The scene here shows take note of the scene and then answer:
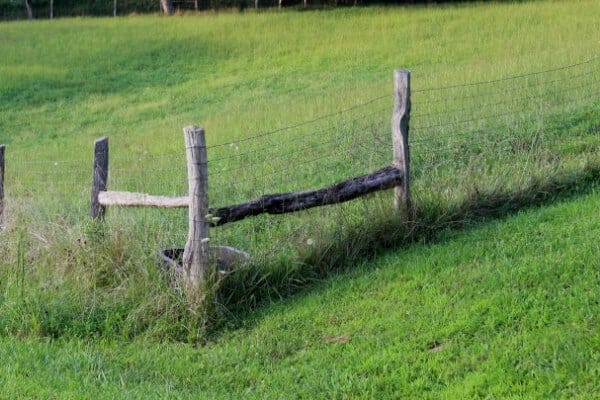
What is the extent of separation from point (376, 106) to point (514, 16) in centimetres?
1314

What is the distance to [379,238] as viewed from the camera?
26.6 ft

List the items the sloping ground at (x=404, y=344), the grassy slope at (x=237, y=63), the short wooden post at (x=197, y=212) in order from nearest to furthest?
1. the sloping ground at (x=404, y=344)
2. the short wooden post at (x=197, y=212)
3. the grassy slope at (x=237, y=63)

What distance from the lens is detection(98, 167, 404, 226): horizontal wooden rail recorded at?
7324mm

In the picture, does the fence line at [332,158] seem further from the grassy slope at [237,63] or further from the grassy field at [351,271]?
the grassy slope at [237,63]

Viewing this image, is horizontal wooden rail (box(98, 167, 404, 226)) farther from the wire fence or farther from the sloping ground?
the sloping ground

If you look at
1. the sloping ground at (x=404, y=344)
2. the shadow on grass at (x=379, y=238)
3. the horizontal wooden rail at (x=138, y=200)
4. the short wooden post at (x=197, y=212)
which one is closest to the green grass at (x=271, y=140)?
the shadow on grass at (x=379, y=238)

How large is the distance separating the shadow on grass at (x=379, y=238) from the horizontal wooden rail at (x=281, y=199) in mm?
340

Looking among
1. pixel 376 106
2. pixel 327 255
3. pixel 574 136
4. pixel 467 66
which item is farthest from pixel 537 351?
pixel 467 66

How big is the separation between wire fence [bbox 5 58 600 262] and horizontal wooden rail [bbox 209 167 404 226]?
195 mm

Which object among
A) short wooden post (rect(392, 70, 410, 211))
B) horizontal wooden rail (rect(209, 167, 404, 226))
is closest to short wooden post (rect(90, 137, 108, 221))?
horizontal wooden rail (rect(209, 167, 404, 226))

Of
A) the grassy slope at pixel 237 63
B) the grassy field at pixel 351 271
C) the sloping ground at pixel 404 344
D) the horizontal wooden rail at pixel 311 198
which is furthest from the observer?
the grassy slope at pixel 237 63

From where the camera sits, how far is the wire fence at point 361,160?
824cm

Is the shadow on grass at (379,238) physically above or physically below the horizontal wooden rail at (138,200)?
below

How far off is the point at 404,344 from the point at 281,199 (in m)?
2.11
